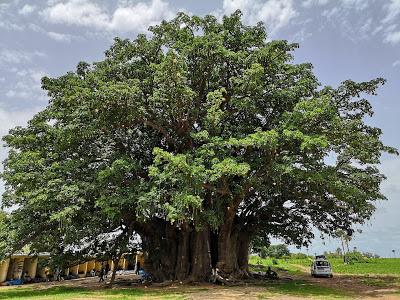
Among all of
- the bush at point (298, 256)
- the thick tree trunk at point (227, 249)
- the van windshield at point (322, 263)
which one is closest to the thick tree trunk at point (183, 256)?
the thick tree trunk at point (227, 249)

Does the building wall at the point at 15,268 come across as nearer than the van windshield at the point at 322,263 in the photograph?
Yes

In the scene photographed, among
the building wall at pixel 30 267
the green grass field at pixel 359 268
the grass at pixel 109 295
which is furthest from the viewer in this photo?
the green grass field at pixel 359 268

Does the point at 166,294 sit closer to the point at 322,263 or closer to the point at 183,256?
the point at 183,256

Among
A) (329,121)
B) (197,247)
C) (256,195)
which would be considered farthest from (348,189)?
(197,247)

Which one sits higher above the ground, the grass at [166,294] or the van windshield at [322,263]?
the van windshield at [322,263]

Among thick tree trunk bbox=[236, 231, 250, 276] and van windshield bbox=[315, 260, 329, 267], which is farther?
van windshield bbox=[315, 260, 329, 267]

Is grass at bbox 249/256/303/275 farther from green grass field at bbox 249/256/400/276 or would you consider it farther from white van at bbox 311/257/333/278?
white van at bbox 311/257/333/278

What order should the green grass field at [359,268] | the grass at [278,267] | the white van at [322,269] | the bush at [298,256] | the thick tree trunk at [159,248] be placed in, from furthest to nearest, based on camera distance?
the bush at [298,256], the grass at [278,267], the green grass field at [359,268], the white van at [322,269], the thick tree trunk at [159,248]

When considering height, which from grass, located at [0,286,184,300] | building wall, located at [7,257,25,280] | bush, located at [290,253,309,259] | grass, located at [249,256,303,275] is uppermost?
bush, located at [290,253,309,259]

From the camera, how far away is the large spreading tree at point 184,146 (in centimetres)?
1488

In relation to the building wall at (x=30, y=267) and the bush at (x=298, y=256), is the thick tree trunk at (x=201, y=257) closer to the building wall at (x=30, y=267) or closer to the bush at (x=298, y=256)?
the building wall at (x=30, y=267)

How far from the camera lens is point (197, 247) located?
18969 millimetres

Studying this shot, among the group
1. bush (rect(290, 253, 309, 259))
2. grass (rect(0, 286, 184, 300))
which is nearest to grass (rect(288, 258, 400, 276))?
grass (rect(0, 286, 184, 300))

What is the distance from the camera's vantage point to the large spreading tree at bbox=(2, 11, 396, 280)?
48.8ft
